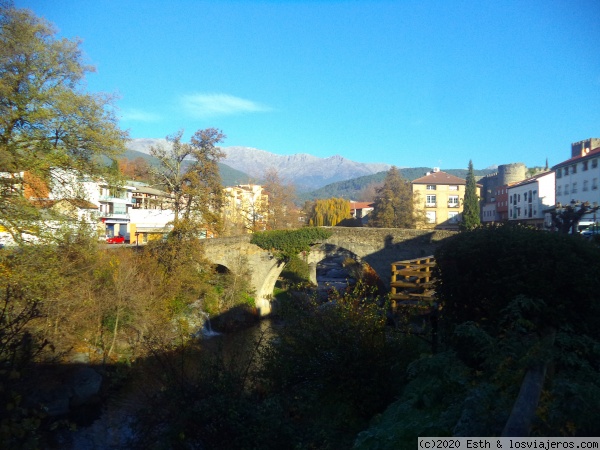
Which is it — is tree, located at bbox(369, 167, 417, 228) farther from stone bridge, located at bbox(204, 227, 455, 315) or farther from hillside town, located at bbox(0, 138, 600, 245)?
stone bridge, located at bbox(204, 227, 455, 315)

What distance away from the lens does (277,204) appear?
39.8 metres

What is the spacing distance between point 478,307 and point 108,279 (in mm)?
13353

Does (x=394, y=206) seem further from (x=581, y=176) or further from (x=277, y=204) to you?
(x=581, y=176)

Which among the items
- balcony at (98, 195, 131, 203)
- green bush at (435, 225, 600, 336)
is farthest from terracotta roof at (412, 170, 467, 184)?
green bush at (435, 225, 600, 336)

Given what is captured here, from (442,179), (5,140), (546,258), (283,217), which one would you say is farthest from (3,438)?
(442,179)

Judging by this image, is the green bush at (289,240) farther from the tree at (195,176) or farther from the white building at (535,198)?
the white building at (535,198)

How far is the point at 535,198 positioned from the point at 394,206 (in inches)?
579

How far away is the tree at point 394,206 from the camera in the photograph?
39.4 metres

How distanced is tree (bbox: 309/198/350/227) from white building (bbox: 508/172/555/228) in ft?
64.8

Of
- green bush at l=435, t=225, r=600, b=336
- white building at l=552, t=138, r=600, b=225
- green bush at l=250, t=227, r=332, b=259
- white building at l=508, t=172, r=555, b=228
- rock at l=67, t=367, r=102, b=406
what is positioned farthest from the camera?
white building at l=508, t=172, r=555, b=228

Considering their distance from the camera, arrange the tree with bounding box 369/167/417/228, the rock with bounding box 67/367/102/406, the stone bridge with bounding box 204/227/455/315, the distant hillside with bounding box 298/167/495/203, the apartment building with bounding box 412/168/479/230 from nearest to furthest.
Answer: the rock with bounding box 67/367/102/406
the stone bridge with bounding box 204/227/455/315
the tree with bounding box 369/167/417/228
the apartment building with bounding box 412/168/479/230
the distant hillside with bounding box 298/167/495/203

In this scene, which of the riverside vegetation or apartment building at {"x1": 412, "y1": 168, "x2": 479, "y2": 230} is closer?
the riverside vegetation

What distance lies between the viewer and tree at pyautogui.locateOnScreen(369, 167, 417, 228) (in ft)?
129

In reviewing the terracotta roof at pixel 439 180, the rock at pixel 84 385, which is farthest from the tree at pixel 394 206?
the rock at pixel 84 385
